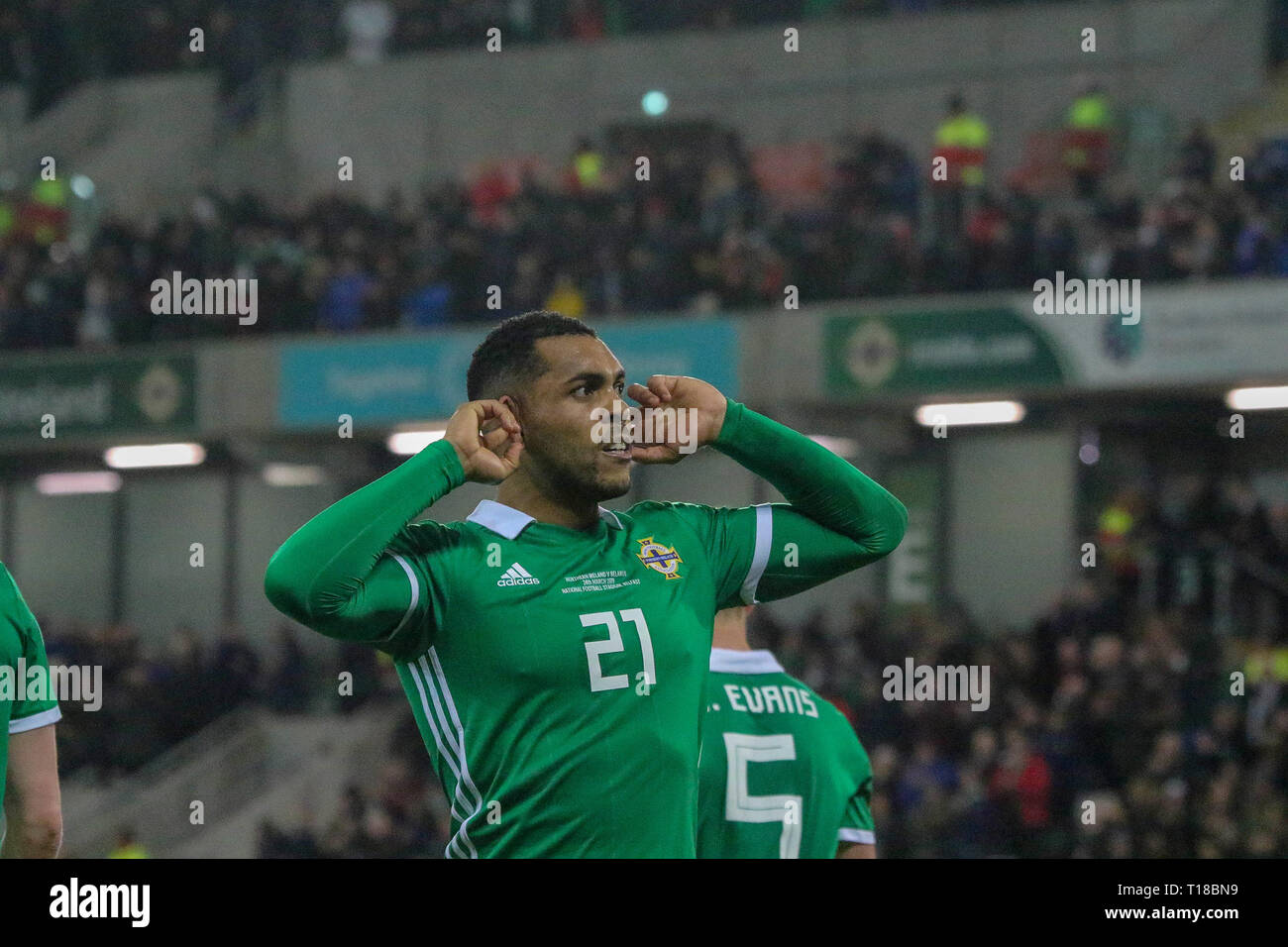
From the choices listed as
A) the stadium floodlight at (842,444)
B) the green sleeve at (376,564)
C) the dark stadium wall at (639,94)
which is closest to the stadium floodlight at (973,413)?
the stadium floodlight at (842,444)

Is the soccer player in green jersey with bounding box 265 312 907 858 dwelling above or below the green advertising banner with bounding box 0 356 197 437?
below

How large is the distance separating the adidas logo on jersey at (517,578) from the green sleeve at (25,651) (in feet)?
4.83

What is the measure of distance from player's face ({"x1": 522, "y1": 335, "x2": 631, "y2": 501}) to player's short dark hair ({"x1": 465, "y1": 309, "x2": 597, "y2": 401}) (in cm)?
3

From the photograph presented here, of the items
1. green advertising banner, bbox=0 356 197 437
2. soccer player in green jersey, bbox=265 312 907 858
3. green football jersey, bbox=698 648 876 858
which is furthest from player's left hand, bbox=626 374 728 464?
green advertising banner, bbox=0 356 197 437

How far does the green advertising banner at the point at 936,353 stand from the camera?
18.7 metres

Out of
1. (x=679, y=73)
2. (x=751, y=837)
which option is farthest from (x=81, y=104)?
(x=751, y=837)

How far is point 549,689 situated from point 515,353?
0.83 m

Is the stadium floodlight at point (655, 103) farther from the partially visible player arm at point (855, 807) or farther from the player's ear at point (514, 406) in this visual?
the player's ear at point (514, 406)

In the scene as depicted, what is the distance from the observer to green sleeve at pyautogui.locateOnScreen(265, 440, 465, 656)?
4.21 metres

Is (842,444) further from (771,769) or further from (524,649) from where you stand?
(524,649)

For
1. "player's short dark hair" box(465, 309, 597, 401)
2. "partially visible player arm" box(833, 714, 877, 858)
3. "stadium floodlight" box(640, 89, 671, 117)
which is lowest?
"partially visible player arm" box(833, 714, 877, 858)

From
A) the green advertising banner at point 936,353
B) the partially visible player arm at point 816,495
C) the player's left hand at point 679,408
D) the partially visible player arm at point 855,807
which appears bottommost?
the partially visible player arm at point 855,807

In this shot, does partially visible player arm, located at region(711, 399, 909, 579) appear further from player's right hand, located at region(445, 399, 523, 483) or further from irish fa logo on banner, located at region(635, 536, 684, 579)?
player's right hand, located at region(445, 399, 523, 483)

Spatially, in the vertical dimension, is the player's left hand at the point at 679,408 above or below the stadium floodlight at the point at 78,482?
below
